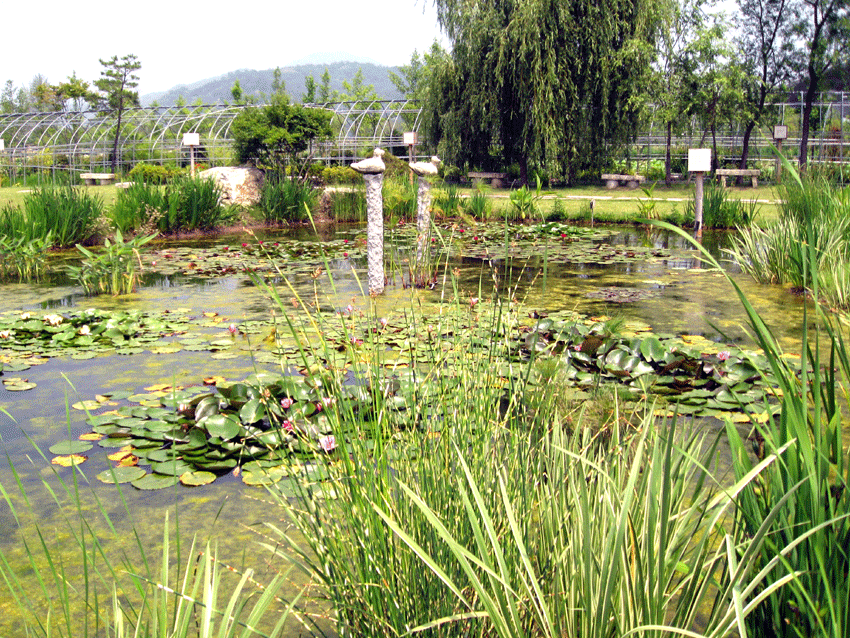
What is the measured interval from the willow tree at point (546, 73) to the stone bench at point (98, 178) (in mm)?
10579

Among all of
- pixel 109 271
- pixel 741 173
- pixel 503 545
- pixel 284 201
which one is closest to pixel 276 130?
pixel 284 201

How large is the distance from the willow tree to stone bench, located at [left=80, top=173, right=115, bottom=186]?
10.6 m

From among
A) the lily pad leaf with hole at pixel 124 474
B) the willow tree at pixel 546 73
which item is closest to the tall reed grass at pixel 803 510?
the lily pad leaf with hole at pixel 124 474

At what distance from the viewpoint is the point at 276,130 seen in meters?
13.6

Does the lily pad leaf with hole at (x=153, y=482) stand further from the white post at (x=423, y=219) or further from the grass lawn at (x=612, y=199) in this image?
the grass lawn at (x=612, y=199)

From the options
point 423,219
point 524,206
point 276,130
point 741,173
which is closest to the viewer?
point 423,219

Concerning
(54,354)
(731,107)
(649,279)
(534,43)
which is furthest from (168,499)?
(731,107)

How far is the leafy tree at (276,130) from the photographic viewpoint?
45.1ft

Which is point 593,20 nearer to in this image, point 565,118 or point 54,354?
point 565,118

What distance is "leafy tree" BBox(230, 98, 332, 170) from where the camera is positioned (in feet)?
45.1

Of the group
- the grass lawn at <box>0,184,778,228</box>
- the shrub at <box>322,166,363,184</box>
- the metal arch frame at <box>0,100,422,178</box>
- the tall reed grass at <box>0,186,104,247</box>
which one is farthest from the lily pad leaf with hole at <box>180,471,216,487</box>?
the metal arch frame at <box>0,100,422,178</box>

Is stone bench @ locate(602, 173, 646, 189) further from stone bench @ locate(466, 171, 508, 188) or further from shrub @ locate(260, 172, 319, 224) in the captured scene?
shrub @ locate(260, 172, 319, 224)

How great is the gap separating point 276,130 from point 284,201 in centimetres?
214

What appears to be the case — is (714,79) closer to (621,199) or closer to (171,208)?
(621,199)
